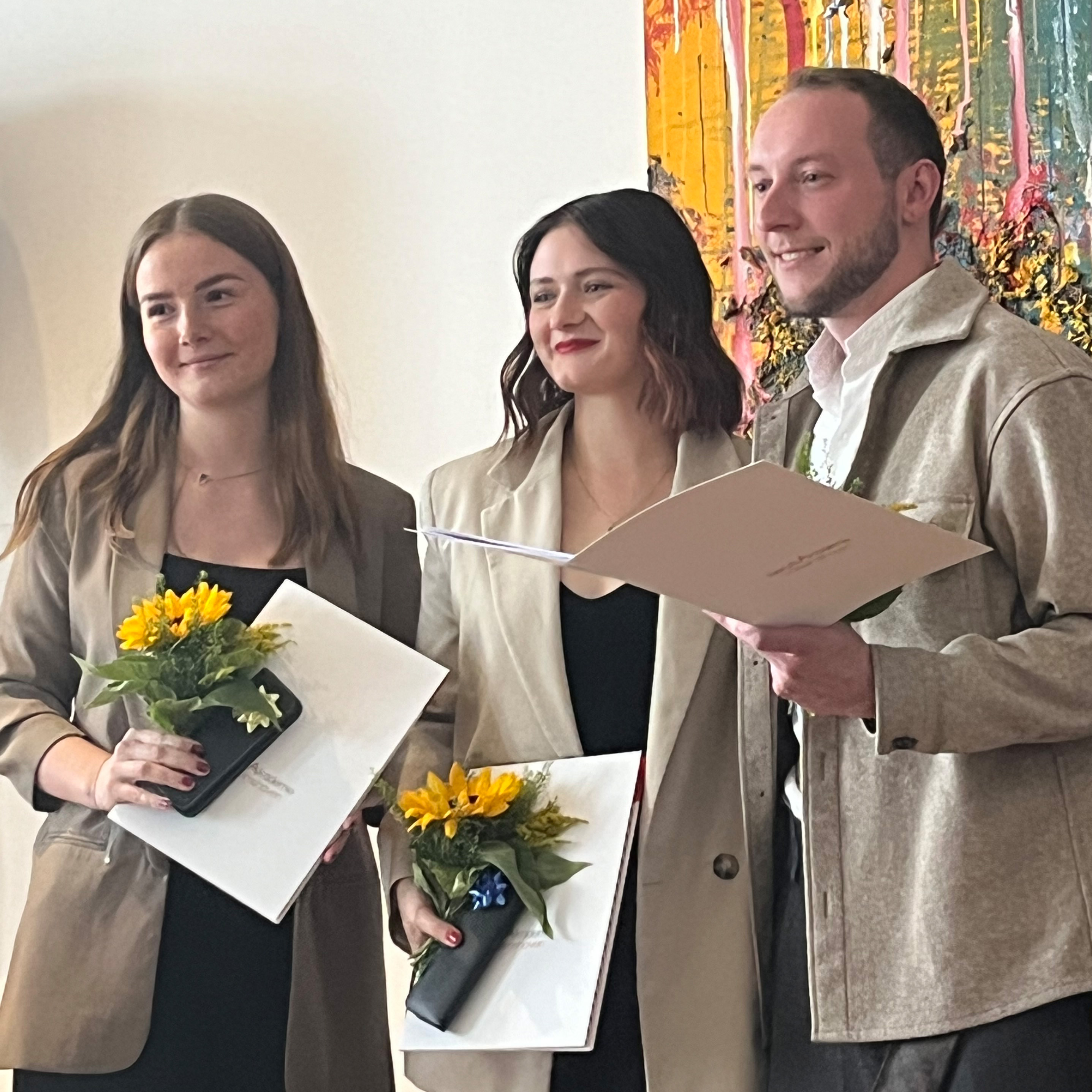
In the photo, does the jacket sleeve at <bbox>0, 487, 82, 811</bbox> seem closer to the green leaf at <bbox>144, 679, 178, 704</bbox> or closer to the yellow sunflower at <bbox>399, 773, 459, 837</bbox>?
the green leaf at <bbox>144, 679, 178, 704</bbox>

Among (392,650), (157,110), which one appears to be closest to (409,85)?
(157,110)

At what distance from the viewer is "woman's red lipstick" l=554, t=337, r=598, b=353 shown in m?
2.02

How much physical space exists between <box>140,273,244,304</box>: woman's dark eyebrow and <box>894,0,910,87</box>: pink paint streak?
103cm

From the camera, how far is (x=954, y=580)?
5.40ft

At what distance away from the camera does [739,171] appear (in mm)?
2311

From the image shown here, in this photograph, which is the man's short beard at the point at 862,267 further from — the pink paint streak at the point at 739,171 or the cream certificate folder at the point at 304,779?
the cream certificate folder at the point at 304,779

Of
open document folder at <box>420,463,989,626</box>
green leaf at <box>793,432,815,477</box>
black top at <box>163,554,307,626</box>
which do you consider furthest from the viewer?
black top at <box>163,554,307,626</box>

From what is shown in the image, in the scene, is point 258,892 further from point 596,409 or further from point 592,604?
point 596,409

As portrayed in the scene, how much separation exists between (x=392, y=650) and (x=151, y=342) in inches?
27.0

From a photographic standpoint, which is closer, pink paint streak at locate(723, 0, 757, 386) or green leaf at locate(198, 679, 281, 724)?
green leaf at locate(198, 679, 281, 724)

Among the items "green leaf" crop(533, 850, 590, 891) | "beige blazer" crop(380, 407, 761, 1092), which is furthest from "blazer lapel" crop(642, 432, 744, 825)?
"green leaf" crop(533, 850, 590, 891)

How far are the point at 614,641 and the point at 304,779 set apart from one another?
0.44 metres

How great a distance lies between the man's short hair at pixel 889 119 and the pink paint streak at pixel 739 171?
1.17ft

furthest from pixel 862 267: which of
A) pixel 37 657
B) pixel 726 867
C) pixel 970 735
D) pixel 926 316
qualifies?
pixel 37 657
